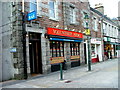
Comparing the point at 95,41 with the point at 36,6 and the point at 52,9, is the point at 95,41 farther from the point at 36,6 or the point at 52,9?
the point at 36,6

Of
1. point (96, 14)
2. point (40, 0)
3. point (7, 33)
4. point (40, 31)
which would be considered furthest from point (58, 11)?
point (96, 14)

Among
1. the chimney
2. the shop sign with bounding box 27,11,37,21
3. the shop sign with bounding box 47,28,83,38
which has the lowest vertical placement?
the shop sign with bounding box 47,28,83,38

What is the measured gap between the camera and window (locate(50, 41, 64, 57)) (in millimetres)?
11469

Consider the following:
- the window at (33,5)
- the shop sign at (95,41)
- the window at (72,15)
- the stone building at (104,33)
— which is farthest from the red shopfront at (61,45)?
the stone building at (104,33)

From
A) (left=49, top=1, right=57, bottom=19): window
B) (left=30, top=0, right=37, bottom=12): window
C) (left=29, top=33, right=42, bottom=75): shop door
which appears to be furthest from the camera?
(left=49, top=1, right=57, bottom=19): window

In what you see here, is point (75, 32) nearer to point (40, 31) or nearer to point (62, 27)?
point (62, 27)

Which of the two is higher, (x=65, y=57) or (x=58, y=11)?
(x=58, y=11)

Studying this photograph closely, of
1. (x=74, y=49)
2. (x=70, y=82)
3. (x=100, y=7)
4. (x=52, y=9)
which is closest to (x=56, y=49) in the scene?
(x=74, y=49)

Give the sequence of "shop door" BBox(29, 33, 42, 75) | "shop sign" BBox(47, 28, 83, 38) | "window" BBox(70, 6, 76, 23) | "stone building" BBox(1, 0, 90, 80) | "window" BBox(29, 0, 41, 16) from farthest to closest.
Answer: "window" BBox(70, 6, 76, 23) < "shop sign" BBox(47, 28, 83, 38) < "shop door" BBox(29, 33, 42, 75) < "window" BBox(29, 0, 41, 16) < "stone building" BBox(1, 0, 90, 80)

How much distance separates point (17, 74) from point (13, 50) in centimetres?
156

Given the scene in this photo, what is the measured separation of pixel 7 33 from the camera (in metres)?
9.45

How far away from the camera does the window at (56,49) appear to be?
11469 mm

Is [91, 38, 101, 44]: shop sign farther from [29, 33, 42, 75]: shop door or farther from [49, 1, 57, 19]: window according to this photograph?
[29, 33, 42, 75]: shop door

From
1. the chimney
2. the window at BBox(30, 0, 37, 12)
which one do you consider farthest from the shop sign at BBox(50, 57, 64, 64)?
the chimney
